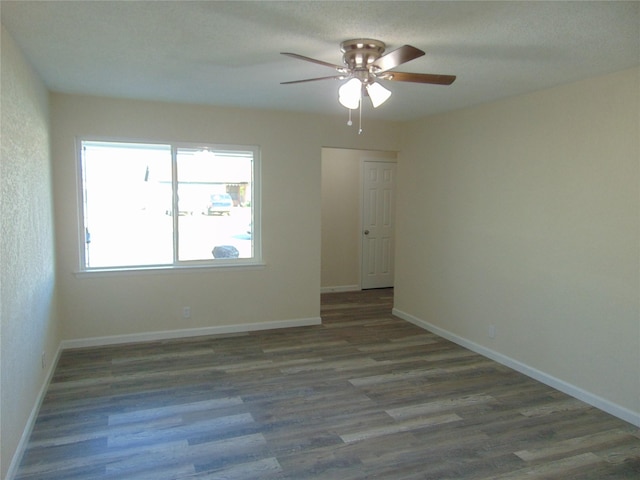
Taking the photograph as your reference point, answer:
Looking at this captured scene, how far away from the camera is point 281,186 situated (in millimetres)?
5117

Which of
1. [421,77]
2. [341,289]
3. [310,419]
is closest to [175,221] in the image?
[310,419]

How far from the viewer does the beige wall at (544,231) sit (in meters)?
3.17

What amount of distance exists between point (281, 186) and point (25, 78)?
8.69 feet

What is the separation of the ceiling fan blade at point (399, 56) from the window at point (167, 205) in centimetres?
266

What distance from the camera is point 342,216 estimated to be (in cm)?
728

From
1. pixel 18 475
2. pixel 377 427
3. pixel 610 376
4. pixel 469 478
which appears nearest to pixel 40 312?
pixel 18 475

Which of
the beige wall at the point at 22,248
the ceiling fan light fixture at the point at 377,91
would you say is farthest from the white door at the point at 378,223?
the beige wall at the point at 22,248

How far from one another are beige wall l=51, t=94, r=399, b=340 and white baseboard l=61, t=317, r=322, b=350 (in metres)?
0.04

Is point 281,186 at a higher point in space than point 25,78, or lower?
lower

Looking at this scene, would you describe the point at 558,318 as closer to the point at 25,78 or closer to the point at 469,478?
the point at 469,478

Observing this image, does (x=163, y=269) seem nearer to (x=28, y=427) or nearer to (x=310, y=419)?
(x=28, y=427)

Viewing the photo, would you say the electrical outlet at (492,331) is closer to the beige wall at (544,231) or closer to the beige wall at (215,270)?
the beige wall at (544,231)

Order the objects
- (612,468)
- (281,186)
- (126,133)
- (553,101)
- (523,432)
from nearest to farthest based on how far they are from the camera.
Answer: (612,468) < (523,432) < (553,101) < (126,133) < (281,186)

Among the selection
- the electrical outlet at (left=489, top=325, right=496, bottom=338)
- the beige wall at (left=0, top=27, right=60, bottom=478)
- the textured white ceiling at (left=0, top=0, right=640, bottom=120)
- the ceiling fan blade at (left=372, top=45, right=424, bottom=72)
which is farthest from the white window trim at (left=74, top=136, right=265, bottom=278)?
the ceiling fan blade at (left=372, top=45, right=424, bottom=72)
